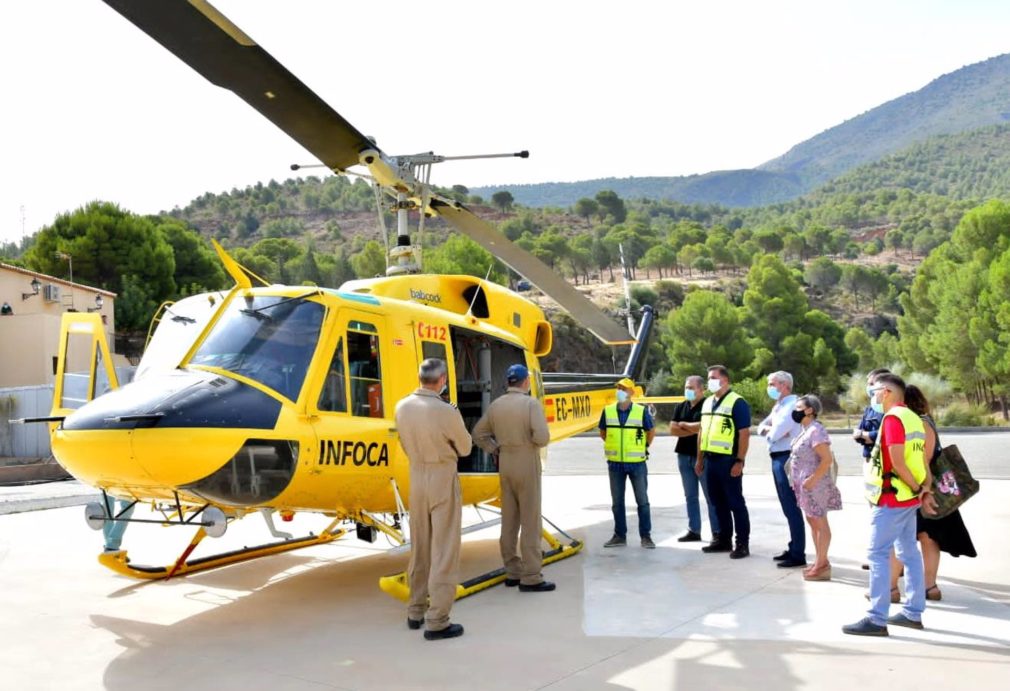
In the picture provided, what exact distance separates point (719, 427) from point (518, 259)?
2.45m

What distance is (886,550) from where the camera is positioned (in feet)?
17.1

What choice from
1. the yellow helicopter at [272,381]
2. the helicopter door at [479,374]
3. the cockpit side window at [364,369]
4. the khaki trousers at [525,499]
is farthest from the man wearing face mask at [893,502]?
the helicopter door at [479,374]

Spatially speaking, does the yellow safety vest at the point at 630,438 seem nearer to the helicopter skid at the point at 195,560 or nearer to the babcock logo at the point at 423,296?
the babcock logo at the point at 423,296

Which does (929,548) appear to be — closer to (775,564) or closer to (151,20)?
(775,564)

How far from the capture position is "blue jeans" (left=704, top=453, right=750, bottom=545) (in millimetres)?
7887

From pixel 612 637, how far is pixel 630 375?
7.36 metres

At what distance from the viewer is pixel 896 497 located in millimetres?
5203

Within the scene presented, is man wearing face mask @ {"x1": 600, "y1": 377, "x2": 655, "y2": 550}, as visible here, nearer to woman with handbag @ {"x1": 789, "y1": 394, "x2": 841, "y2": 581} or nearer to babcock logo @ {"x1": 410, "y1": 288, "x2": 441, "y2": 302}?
woman with handbag @ {"x1": 789, "y1": 394, "x2": 841, "y2": 581}

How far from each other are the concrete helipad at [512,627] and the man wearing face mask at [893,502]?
0.23 metres

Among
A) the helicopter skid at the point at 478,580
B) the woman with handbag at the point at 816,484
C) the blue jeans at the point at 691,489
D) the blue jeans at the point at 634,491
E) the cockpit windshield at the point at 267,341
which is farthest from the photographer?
the blue jeans at the point at 691,489

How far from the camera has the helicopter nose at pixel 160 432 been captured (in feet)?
17.1

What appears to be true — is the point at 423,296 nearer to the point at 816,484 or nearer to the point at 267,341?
the point at 267,341

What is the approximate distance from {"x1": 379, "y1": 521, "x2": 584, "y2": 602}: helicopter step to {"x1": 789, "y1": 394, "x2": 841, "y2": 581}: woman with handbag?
86.9 inches

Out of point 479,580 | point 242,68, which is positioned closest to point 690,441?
point 479,580
